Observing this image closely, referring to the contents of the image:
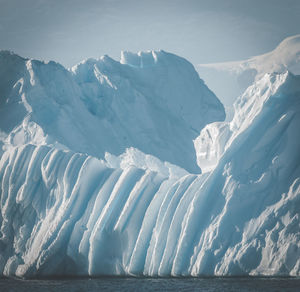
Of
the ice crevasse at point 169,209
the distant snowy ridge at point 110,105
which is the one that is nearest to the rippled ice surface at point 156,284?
the ice crevasse at point 169,209

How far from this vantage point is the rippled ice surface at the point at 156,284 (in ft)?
51.0

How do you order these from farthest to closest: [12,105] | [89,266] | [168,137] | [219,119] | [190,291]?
1. [219,119]
2. [168,137]
3. [12,105]
4. [89,266]
5. [190,291]

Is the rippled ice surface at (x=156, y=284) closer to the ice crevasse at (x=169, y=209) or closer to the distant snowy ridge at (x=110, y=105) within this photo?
the ice crevasse at (x=169, y=209)

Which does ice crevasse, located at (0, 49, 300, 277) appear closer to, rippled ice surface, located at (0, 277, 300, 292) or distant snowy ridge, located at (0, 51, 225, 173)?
rippled ice surface, located at (0, 277, 300, 292)

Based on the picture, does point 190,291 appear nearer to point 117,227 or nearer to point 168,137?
point 117,227

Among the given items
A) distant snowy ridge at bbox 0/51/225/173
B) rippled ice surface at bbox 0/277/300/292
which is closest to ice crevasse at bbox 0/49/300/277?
rippled ice surface at bbox 0/277/300/292

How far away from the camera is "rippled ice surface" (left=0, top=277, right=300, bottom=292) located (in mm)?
15555

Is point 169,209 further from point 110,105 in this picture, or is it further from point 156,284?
point 110,105

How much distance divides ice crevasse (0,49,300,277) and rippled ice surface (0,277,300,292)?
1.56 ft

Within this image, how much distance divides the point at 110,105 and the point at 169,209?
13148 millimetres

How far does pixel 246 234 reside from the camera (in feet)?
57.7

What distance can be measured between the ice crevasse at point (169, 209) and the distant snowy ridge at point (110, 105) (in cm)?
423

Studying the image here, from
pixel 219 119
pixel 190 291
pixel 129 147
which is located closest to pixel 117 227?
pixel 190 291

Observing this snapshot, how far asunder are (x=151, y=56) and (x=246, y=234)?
71.1ft
